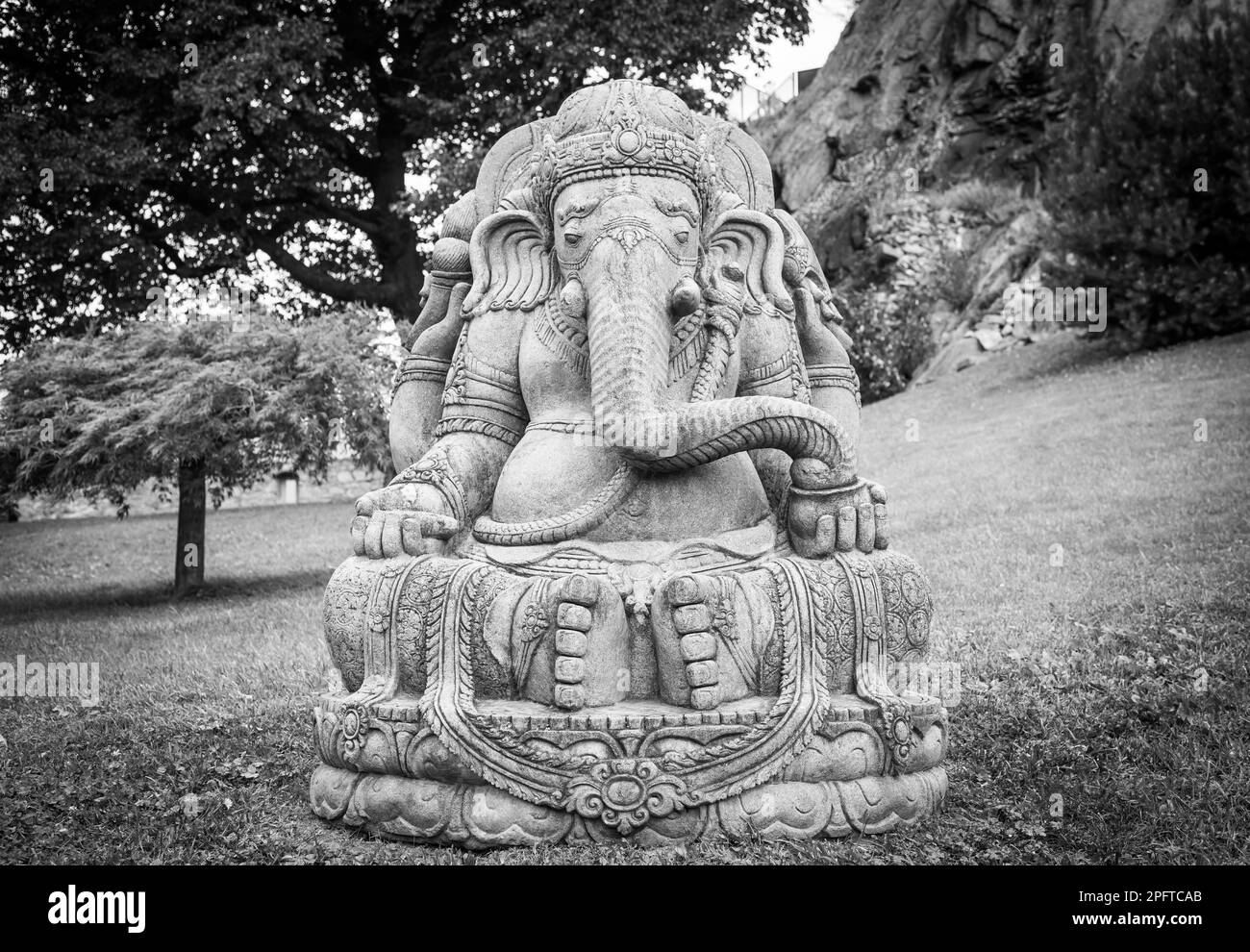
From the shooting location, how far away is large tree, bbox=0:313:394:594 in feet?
33.9

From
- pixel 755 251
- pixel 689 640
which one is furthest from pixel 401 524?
pixel 755 251

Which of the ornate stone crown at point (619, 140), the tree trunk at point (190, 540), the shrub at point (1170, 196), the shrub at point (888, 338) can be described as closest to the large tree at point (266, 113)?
the tree trunk at point (190, 540)

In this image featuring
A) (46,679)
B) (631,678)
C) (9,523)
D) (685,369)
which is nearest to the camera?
(631,678)

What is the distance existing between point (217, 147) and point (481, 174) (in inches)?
374

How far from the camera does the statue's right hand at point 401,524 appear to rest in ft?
12.9

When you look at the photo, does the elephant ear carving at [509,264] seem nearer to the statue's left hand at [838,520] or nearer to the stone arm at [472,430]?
the stone arm at [472,430]

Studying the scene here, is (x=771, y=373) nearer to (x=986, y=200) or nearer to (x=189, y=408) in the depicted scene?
(x=189, y=408)

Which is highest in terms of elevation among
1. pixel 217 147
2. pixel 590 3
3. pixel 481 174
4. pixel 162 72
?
pixel 590 3

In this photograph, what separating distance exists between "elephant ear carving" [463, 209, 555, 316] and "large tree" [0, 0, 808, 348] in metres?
7.96

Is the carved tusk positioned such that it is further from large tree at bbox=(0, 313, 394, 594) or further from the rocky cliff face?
the rocky cliff face

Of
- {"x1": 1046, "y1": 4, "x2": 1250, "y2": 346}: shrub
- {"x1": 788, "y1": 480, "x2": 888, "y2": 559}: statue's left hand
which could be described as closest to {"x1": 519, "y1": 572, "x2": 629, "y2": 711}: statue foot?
{"x1": 788, "y1": 480, "x2": 888, "y2": 559}: statue's left hand

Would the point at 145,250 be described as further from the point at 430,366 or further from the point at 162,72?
the point at 430,366

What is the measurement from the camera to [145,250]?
13.8 m

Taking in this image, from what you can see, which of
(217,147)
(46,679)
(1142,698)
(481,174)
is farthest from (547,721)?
(217,147)
